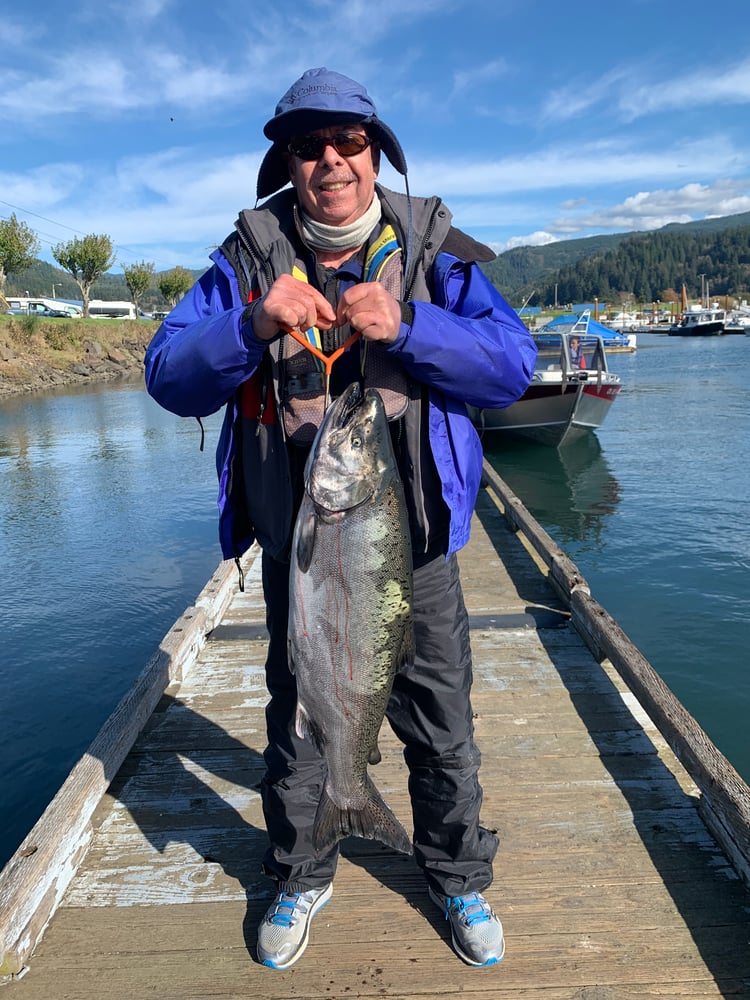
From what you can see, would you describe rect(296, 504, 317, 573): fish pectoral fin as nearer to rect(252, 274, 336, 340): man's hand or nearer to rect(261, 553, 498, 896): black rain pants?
rect(261, 553, 498, 896): black rain pants

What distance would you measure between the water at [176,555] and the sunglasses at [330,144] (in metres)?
5.27

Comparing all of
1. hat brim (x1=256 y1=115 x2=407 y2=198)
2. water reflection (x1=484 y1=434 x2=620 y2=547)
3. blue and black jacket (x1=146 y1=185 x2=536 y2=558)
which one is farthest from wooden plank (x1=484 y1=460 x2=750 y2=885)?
water reflection (x1=484 y1=434 x2=620 y2=547)

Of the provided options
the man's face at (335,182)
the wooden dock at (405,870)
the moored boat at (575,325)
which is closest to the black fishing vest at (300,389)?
the man's face at (335,182)

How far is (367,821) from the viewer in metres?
2.60

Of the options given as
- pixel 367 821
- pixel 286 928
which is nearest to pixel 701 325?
pixel 367 821

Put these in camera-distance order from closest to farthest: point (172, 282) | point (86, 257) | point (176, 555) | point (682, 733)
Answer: point (682, 733), point (176, 555), point (86, 257), point (172, 282)

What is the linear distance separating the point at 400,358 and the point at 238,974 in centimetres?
237

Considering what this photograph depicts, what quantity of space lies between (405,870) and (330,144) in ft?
9.91

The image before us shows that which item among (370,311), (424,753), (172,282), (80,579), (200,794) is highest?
(172,282)

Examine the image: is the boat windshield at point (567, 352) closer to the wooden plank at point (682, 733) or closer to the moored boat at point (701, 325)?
the wooden plank at point (682, 733)

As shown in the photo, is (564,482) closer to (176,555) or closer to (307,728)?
(176,555)

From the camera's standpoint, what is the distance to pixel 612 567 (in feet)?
36.9

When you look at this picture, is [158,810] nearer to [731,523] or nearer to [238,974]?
[238,974]

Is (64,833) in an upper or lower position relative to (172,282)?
lower
